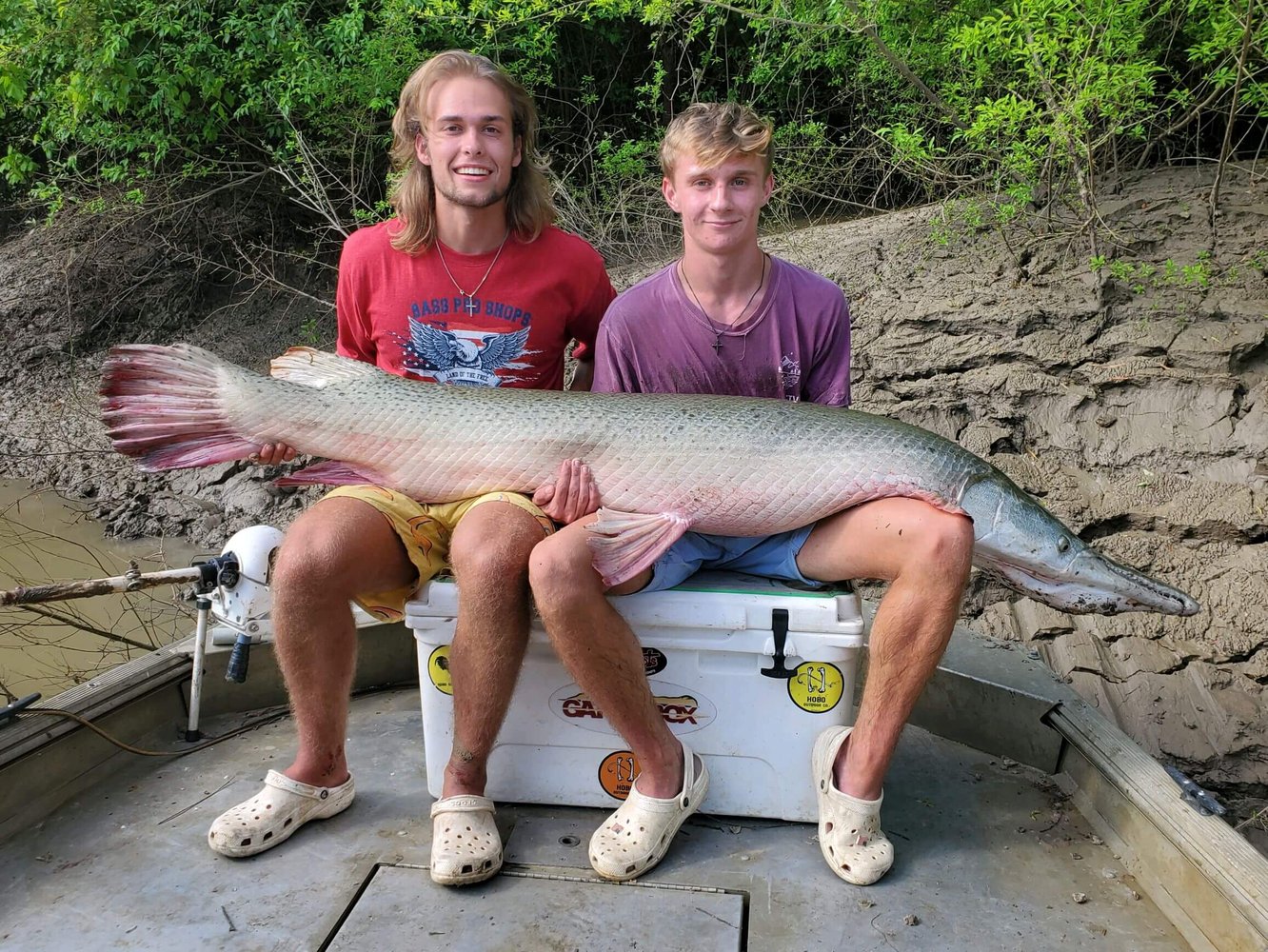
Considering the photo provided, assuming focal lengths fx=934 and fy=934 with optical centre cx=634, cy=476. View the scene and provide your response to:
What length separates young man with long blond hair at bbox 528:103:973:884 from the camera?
2359 mm

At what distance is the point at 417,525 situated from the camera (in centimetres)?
267

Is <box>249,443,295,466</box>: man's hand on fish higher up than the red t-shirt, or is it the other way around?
the red t-shirt

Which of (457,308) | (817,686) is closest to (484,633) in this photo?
(817,686)

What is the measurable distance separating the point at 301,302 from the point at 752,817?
23.8 ft

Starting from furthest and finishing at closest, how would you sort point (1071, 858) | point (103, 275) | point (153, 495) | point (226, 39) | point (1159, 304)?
1. point (103, 275)
2. point (226, 39)
3. point (153, 495)
4. point (1159, 304)
5. point (1071, 858)

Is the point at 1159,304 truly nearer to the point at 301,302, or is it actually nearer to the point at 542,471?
the point at 542,471

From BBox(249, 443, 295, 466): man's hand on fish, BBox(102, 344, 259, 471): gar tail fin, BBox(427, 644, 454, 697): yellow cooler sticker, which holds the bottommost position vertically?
BBox(427, 644, 454, 697): yellow cooler sticker

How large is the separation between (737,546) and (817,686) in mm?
475

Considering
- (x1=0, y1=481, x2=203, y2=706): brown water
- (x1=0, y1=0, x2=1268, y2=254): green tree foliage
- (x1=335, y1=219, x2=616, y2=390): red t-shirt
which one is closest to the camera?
(x1=335, y1=219, x2=616, y2=390): red t-shirt

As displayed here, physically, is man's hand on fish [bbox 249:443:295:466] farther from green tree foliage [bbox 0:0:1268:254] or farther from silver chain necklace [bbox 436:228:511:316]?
green tree foliage [bbox 0:0:1268:254]

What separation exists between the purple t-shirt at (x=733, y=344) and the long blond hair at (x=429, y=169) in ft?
1.74

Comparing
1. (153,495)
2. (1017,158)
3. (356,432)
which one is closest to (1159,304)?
(1017,158)

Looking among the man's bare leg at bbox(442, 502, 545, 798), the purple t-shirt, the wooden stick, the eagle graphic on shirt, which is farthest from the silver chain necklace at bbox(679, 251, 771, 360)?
the wooden stick

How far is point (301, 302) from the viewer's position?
8.55 metres
